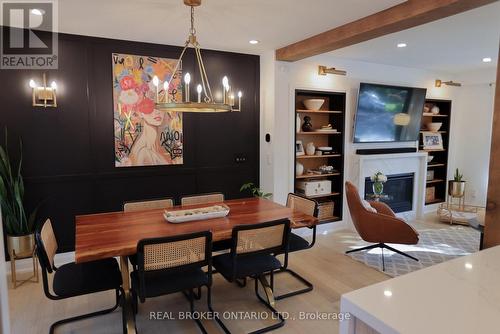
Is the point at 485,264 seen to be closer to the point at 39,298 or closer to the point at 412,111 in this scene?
the point at 39,298

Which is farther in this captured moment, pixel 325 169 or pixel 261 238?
pixel 325 169

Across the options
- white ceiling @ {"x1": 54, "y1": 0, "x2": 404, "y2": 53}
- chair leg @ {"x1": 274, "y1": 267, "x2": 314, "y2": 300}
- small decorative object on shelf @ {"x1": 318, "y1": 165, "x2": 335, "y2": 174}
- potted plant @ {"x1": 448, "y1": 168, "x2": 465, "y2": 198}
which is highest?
white ceiling @ {"x1": 54, "y1": 0, "x2": 404, "y2": 53}

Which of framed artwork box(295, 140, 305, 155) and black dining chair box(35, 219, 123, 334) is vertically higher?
framed artwork box(295, 140, 305, 155)

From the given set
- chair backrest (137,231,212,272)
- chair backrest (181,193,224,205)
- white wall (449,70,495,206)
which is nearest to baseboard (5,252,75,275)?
chair backrest (181,193,224,205)

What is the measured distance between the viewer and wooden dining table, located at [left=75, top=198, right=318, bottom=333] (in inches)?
81.2

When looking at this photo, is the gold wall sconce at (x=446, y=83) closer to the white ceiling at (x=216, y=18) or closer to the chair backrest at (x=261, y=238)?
the white ceiling at (x=216, y=18)

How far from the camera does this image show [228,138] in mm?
4375

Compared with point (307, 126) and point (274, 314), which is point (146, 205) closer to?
point (274, 314)

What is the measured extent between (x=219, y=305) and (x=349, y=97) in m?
3.54

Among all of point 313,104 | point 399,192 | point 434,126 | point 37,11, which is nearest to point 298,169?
point 313,104

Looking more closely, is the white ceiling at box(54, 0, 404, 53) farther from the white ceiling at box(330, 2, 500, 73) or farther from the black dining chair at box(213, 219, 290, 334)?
the black dining chair at box(213, 219, 290, 334)

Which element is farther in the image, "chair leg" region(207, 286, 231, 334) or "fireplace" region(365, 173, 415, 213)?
"fireplace" region(365, 173, 415, 213)

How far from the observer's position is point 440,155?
250 inches
